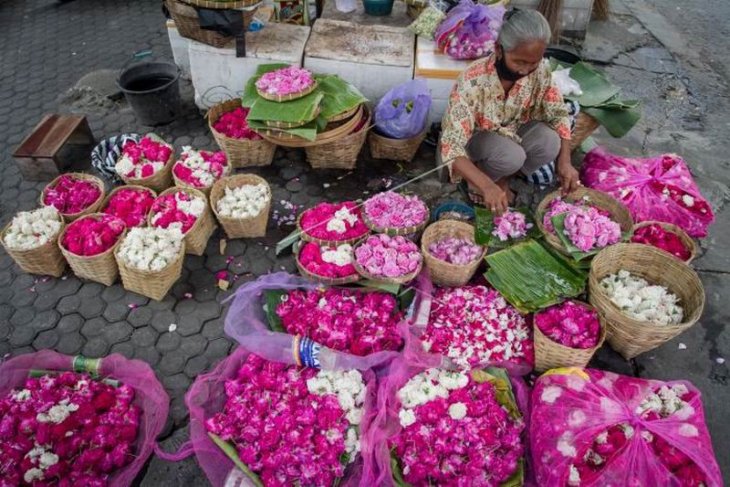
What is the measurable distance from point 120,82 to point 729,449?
5727 mm

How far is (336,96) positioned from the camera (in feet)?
13.7

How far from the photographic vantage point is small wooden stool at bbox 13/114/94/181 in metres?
4.35

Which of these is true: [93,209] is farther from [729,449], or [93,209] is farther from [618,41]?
[618,41]

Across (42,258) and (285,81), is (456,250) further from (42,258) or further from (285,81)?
(42,258)

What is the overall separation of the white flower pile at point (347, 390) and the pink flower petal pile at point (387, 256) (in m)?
0.70

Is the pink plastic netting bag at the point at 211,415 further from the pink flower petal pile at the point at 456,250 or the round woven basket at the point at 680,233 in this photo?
the round woven basket at the point at 680,233

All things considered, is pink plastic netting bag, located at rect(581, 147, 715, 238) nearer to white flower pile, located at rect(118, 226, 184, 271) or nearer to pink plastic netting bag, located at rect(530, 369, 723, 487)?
pink plastic netting bag, located at rect(530, 369, 723, 487)

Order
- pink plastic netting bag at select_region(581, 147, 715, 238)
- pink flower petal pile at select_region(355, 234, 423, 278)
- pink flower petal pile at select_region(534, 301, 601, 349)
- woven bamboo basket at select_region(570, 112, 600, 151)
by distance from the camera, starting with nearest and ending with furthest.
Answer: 1. pink flower petal pile at select_region(534, 301, 601, 349)
2. pink flower petal pile at select_region(355, 234, 423, 278)
3. pink plastic netting bag at select_region(581, 147, 715, 238)
4. woven bamboo basket at select_region(570, 112, 600, 151)

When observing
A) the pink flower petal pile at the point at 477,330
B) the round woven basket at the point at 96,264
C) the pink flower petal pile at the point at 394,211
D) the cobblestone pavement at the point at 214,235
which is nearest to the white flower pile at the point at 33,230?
the round woven basket at the point at 96,264

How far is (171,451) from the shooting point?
9.34 feet

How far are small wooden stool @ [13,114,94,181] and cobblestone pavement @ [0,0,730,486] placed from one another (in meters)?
0.16

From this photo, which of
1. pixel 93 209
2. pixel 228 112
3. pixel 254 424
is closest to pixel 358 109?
pixel 228 112

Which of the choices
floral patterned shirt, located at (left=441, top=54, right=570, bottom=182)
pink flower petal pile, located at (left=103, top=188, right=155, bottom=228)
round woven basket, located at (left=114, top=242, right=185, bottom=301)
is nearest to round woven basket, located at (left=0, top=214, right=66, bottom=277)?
pink flower petal pile, located at (left=103, top=188, right=155, bottom=228)

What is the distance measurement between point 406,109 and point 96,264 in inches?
107
